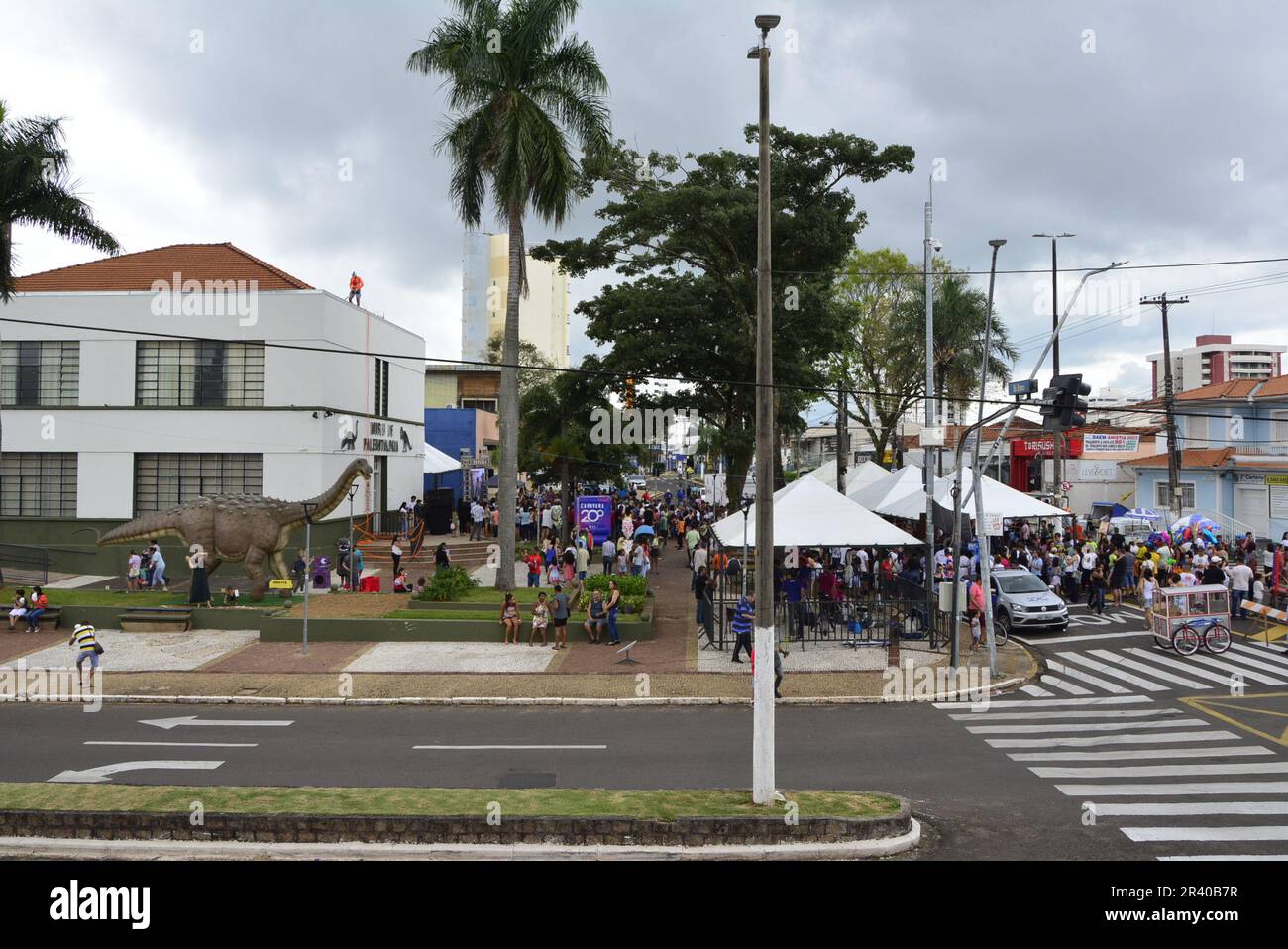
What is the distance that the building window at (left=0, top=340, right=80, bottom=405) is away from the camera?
31.9 metres

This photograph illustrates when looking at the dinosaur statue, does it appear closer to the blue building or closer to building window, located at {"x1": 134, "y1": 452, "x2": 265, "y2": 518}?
building window, located at {"x1": 134, "y1": 452, "x2": 265, "y2": 518}

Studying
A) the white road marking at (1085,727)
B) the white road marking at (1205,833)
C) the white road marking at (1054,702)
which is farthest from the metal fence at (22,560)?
the white road marking at (1205,833)

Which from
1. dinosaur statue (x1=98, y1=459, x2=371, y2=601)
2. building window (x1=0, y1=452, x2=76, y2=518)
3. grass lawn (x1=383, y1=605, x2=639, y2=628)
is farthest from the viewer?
building window (x1=0, y1=452, x2=76, y2=518)

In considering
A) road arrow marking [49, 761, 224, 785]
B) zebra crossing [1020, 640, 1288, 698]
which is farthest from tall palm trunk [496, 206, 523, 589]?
zebra crossing [1020, 640, 1288, 698]

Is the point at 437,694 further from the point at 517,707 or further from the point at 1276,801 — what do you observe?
the point at 1276,801

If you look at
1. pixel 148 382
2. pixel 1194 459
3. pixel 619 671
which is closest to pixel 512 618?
pixel 619 671

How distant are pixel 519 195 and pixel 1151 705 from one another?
17.9m

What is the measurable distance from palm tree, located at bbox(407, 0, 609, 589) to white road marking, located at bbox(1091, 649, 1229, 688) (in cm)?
1448

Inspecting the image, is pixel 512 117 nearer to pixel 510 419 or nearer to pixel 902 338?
pixel 510 419

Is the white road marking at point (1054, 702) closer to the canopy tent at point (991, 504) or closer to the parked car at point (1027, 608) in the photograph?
the parked car at point (1027, 608)

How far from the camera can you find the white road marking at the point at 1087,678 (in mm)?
17875

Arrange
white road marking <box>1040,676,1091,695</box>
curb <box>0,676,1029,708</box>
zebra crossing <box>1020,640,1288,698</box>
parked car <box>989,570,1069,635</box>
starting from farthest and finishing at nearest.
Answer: parked car <box>989,570,1069,635</box>
zebra crossing <box>1020,640,1288,698</box>
white road marking <box>1040,676,1091,695</box>
curb <box>0,676,1029,708</box>

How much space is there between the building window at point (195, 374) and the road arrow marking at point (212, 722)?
56.0ft

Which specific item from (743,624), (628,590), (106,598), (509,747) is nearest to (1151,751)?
(743,624)
